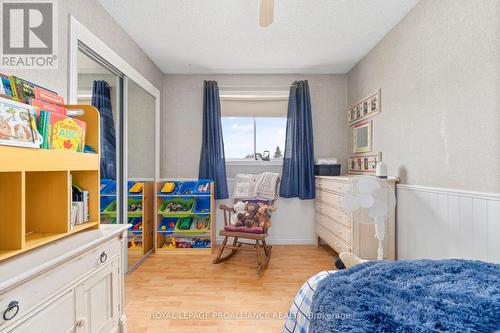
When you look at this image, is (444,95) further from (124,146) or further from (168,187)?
(168,187)

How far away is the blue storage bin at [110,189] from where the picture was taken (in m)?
2.28

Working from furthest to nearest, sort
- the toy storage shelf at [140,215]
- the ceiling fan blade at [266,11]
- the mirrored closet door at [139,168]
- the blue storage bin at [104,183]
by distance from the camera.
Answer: the mirrored closet door at [139,168], the toy storage shelf at [140,215], the blue storage bin at [104,183], the ceiling fan blade at [266,11]

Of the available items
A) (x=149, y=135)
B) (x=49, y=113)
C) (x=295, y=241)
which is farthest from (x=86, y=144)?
(x=295, y=241)

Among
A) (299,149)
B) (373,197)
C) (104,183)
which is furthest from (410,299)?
(299,149)

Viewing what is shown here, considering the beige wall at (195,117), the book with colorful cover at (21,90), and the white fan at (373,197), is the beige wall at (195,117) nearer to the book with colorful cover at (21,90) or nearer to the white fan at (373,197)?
the white fan at (373,197)

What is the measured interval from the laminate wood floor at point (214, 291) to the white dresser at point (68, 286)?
1.56 ft

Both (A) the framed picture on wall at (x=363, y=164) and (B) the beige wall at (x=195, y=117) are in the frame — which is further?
(B) the beige wall at (x=195, y=117)

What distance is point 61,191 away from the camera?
3.83ft

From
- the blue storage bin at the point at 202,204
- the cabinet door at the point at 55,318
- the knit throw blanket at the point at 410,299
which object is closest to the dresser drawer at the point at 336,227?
the knit throw blanket at the point at 410,299

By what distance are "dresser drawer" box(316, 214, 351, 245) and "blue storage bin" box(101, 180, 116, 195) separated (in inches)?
92.4

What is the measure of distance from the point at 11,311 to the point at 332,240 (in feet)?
8.87

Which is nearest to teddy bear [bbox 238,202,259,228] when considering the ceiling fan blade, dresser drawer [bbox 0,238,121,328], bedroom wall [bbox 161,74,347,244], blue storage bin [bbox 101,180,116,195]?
bedroom wall [bbox 161,74,347,244]

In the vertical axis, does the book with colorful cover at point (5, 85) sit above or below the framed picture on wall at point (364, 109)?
below

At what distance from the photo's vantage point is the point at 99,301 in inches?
49.4
